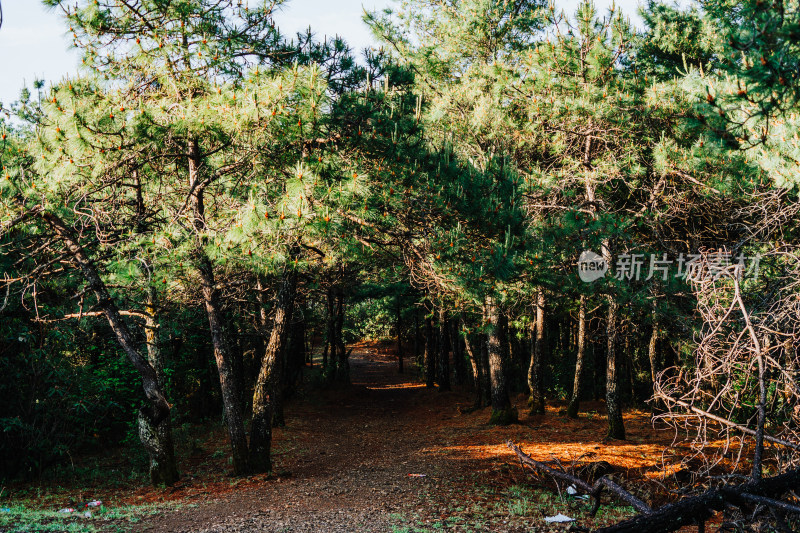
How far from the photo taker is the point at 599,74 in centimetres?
885

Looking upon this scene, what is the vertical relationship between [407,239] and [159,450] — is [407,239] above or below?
above

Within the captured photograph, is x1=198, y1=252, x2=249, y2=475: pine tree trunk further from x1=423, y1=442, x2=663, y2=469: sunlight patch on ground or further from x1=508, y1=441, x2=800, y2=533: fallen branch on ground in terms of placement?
x1=508, y1=441, x2=800, y2=533: fallen branch on ground

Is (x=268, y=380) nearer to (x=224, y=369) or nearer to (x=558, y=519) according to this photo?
(x=224, y=369)

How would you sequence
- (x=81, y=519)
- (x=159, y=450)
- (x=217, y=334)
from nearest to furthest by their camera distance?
(x=81, y=519), (x=217, y=334), (x=159, y=450)

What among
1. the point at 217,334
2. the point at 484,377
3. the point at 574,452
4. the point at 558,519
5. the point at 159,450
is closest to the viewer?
the point at 558,519

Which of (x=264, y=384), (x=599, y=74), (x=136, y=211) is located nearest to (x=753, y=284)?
(x=599, y=74)

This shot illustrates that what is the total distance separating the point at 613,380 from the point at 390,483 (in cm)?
538

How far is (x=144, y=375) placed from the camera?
820 cm

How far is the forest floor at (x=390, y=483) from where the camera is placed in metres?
6.07

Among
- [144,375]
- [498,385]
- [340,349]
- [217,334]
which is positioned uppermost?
[217,334]

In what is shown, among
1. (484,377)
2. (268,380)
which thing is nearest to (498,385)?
(484,377)

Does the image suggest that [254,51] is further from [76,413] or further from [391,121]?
[76,413]
